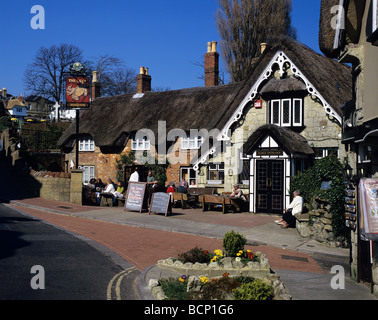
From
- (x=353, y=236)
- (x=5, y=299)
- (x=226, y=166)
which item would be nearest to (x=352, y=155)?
(x=353, y=236)

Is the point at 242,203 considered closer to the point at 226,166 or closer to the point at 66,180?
the point at 226,166

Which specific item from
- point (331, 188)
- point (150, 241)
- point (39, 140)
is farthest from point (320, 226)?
point (39, 140)

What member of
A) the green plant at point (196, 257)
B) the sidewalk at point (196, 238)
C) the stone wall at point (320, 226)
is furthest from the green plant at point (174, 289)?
the stone wall at point (320, 226)

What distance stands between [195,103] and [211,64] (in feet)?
13.0

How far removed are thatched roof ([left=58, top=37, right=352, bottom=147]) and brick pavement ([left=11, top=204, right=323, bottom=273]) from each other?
744 centimetres

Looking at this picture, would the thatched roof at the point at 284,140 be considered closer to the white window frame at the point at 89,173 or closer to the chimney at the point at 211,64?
the chimney at the point at 211,64

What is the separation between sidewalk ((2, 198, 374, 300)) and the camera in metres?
8.49

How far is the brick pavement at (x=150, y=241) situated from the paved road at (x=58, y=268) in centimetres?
60

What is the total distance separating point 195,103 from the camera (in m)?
27.9

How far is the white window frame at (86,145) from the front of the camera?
31938mm

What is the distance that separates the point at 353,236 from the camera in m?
9.04

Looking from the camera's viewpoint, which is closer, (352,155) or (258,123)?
(352,155)

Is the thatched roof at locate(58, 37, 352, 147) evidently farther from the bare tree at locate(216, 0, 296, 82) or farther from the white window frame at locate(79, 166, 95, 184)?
the bare tree at locate(216, 0, 296, 82)

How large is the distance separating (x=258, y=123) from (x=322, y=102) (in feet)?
11.3
